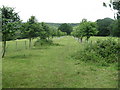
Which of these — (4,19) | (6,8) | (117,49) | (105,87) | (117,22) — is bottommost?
(105,87)

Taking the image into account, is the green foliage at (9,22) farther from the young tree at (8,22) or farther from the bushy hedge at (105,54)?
the bushy hedge at (105,54)

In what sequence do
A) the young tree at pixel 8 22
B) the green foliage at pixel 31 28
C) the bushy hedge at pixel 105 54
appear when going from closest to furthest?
1. the bushy hedge at pixel 105 54
2. the young tree at pixel 8 22
3. the green foliage at pixel 31 28

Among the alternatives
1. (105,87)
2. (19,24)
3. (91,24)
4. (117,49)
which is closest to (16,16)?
(19,24)

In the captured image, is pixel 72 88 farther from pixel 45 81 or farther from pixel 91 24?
pixel 91 24

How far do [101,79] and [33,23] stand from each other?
1790 cm

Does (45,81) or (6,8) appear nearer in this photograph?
(45,81)

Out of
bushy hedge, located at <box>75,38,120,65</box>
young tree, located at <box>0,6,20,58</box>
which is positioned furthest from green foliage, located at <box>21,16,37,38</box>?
bushy hedge, located at <box>75,38,120,65</box>

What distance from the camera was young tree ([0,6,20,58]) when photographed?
47.7 feet

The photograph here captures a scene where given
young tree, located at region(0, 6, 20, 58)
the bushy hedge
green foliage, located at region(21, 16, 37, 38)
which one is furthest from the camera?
green foliage, located at region(21, 16, 37, 38)

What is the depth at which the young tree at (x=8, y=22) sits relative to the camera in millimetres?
14550

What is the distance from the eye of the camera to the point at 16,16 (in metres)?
15.9

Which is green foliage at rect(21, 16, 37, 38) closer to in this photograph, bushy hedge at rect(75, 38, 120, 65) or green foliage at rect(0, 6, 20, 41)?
green foliage at rect(0, 6, 20, 41)

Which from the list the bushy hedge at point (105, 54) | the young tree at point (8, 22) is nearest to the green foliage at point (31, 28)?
the young tree at point (8, 22)

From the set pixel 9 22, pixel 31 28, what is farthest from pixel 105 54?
pixel 31 28
